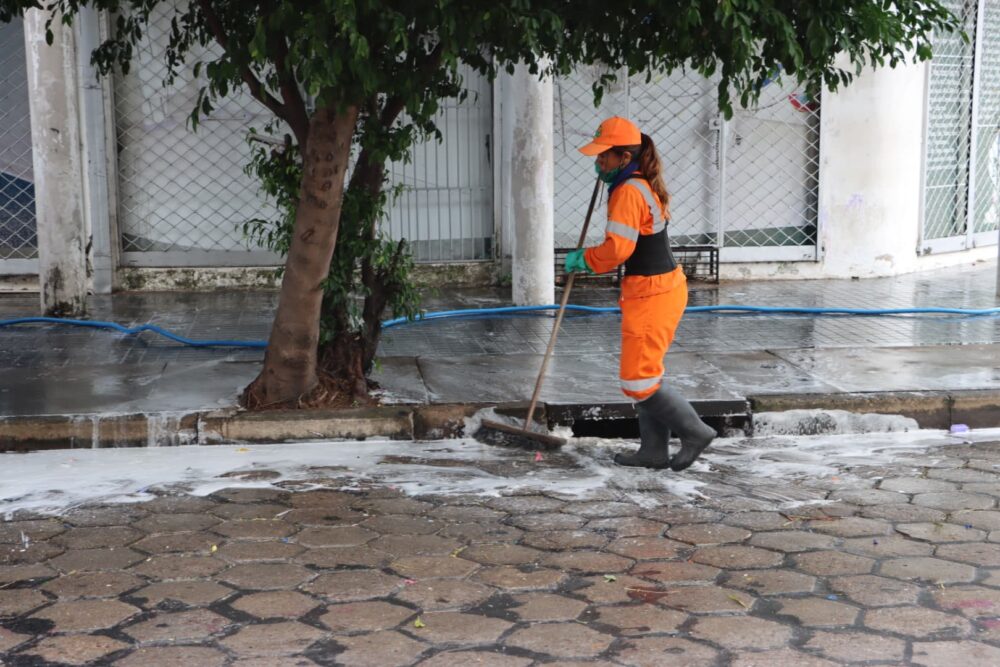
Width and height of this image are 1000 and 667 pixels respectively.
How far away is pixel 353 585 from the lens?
15.0ft

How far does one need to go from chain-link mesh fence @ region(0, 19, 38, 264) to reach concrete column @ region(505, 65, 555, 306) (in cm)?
443

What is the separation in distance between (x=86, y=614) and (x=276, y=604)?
0.65m

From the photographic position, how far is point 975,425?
7164mm

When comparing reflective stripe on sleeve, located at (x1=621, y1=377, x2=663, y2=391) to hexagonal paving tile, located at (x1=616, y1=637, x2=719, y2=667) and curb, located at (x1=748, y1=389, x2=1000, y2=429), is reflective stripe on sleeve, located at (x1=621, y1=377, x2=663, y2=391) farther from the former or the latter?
hexagonal paving tile, located at (x1=616, y1=637, x2=719, y2=667)

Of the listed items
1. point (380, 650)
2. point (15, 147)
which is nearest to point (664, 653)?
point (380, 650)

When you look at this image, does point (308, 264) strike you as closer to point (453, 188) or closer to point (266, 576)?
point (266, 576)

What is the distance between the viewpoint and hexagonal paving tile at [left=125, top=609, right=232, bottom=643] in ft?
13.3

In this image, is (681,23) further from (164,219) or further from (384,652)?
(164,219)

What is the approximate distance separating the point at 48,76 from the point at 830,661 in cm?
796

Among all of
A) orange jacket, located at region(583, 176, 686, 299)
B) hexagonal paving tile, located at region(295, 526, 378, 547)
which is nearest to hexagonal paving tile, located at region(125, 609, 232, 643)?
hexagonal paving tile, located at region(295, 526, 378, 547)

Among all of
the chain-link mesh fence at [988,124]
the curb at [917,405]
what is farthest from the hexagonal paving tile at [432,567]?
the chain-link mesh fence at [988,124]

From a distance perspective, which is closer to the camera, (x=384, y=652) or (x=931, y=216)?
(x=384, y=652)

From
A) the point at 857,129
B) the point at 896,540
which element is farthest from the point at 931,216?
the point at 896,540

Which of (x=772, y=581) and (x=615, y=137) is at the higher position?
(x=615, y=137)
